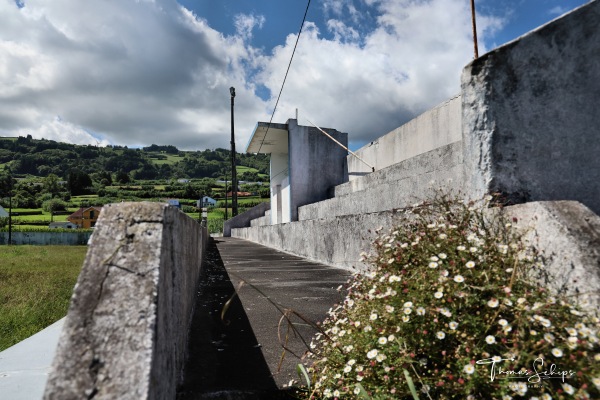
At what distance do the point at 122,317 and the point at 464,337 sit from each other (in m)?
1.33

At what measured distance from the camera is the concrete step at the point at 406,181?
4352mm

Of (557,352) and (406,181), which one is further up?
(406,181)

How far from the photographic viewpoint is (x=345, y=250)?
18.4 ft

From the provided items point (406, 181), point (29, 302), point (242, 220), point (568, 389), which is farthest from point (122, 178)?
point (568, 389)

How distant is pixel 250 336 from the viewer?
283 cm

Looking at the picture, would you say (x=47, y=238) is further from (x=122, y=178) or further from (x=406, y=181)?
(x=406, y=181)

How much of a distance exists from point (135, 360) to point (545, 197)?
2.73 metres

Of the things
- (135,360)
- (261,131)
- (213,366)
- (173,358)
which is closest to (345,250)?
(213,366)

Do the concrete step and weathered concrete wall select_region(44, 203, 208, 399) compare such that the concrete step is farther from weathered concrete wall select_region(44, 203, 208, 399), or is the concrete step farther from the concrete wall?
the concrete wall

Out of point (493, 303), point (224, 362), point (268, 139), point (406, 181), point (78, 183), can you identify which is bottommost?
point (224, 362)

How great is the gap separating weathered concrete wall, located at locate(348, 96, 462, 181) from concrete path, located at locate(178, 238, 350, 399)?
2.50 metres

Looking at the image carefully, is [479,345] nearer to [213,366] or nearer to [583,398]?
[583,398]

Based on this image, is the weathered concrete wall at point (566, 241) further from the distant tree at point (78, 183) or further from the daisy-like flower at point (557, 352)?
the distant tree at point (78, 183)

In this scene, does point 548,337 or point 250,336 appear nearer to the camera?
point 548,337
